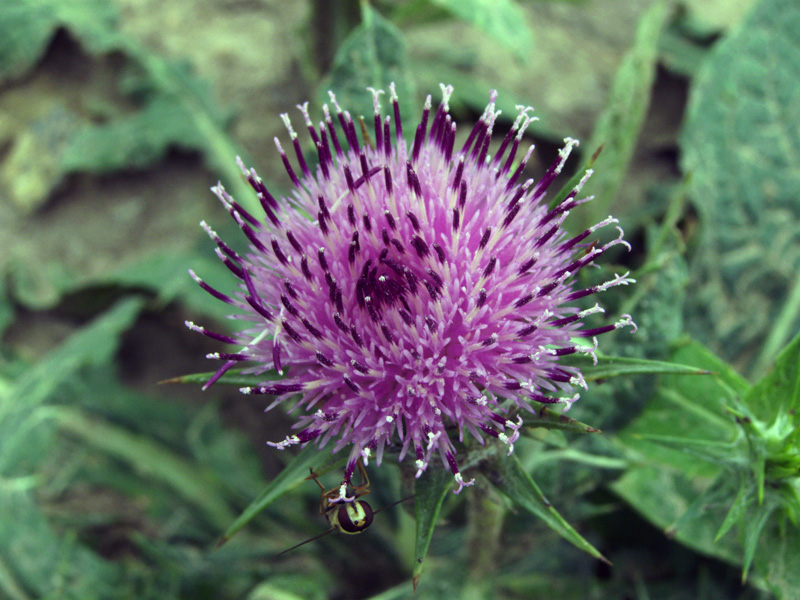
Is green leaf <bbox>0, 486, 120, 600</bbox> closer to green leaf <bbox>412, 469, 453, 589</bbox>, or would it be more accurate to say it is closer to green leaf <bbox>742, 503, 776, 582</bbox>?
green leaf <bbox>412, 469, 453, 589</bbox>

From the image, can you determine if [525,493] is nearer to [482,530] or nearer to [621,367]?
[621,367]

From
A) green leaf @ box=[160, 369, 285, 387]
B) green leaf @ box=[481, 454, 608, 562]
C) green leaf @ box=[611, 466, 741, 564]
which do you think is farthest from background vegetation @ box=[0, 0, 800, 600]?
green leaf @ box=[160, 369, 285, 387]

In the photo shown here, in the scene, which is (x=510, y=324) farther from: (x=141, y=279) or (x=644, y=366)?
(x=141, y=279)

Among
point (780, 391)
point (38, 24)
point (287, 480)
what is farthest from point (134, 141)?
point (780, 391)

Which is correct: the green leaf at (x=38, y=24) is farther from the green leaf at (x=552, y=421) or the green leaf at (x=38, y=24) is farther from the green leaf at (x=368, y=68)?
the green leaf at (x=552, y=421)

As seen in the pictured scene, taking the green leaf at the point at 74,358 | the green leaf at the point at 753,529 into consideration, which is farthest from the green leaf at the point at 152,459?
the green leaf at the point at 753,529

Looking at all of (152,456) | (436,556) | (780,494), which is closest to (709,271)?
(780,494)
